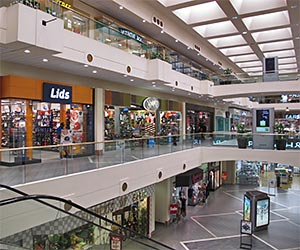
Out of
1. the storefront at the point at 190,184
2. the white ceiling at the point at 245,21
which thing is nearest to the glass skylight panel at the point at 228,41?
the white ceiling at the point at 245,21

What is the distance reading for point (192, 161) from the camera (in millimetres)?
13930

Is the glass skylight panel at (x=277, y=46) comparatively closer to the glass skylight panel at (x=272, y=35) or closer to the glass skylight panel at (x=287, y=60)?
the glass skylight panel at (x=272, y=35)

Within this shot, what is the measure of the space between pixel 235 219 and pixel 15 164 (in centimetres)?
1144

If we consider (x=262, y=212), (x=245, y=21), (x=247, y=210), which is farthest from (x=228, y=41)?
(x=262, y=212)

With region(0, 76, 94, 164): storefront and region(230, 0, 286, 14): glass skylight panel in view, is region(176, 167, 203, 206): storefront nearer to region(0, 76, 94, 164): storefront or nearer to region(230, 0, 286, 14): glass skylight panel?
region(0, 76, 94, 164): storefront

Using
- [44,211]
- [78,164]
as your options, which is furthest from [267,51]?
[44,211]

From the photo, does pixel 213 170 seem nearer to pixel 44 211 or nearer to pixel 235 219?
pixel 235 219

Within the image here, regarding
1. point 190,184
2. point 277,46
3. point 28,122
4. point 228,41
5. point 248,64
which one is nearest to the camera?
point 28,122

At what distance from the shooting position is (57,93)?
932cm

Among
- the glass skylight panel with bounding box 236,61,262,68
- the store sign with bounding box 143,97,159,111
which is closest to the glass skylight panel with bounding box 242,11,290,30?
the store sign with bounding box 143,97,159,111

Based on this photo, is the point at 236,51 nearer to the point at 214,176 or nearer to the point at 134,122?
the point at 214,176

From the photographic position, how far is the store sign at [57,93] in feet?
29.4

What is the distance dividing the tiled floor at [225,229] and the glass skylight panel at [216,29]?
9.69 m

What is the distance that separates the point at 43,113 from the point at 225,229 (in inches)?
357
